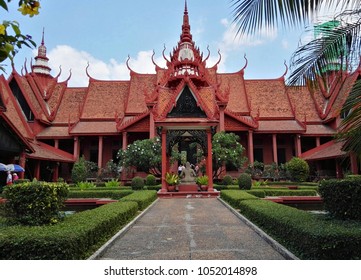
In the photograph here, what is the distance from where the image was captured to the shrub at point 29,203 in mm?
4961

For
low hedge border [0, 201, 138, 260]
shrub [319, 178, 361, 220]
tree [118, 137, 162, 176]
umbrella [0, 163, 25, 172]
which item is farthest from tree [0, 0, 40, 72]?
tree [118, 137, 162, 176]

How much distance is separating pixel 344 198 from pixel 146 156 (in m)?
13.2

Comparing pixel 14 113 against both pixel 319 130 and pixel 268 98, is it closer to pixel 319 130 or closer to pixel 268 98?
pixel 268 98

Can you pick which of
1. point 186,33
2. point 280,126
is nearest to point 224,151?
point 280,126

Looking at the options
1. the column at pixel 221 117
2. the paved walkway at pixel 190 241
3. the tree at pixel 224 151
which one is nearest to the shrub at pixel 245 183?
the tree at pixel 224 151

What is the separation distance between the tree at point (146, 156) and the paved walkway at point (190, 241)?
9221mm

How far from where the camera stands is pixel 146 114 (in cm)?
2220

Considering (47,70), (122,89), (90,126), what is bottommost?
(90,126)

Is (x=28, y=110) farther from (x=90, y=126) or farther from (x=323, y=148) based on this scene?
(x=323, y=148)

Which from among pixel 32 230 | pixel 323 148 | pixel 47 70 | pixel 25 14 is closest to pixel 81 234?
pixel 32 230

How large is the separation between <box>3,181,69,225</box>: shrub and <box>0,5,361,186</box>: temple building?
13.7 m

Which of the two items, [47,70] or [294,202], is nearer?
[294,202]

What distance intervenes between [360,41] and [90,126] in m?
21.9

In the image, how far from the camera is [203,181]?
1432 cm
